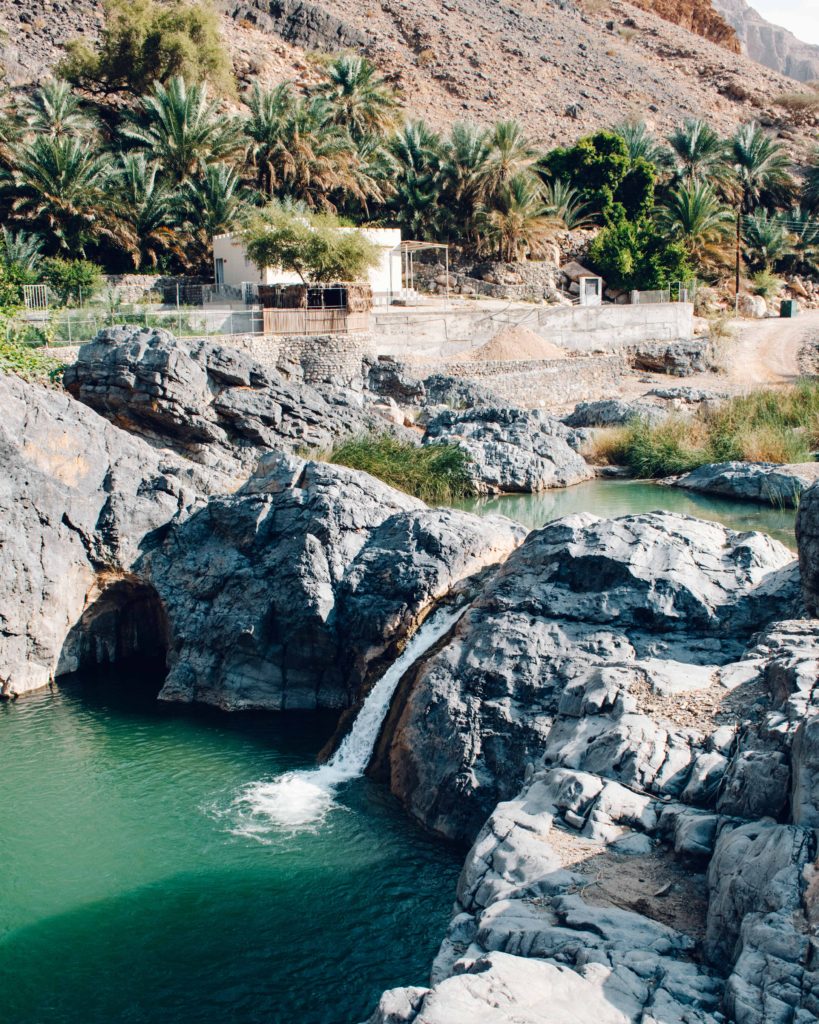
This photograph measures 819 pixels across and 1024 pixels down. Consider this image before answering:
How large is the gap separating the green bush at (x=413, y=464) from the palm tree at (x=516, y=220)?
23672 mm

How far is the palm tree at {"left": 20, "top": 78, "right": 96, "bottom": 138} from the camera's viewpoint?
3934cm

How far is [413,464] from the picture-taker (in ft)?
72.6

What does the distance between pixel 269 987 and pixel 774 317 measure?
4421 cm

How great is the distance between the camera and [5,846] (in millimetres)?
10664

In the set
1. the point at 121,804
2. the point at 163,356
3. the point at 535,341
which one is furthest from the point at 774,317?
the point at 121,804

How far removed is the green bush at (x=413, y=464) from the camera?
68.5ft

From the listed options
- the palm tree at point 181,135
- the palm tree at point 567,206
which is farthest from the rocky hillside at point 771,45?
the palm tree at point 181,135

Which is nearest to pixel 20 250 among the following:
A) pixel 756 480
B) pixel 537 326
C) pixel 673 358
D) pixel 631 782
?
pixel 537 326

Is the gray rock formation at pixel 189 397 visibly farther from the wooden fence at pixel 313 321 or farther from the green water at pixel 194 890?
the wooden fence at pixel 313 321

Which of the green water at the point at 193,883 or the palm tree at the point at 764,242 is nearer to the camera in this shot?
the green water at the point at 193,883

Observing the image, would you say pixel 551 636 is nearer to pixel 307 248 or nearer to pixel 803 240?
pixel 307 248

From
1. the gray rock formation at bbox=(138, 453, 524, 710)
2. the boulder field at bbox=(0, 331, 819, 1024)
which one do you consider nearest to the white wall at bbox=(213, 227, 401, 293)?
the boulder field at bbox=(0, 331, 819, 1024)

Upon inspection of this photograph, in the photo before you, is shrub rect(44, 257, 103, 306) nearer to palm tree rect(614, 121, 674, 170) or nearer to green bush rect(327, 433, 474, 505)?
green bush rect(327, 433, 474, 505)

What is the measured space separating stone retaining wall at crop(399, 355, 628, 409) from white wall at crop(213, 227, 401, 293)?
5.28 m
